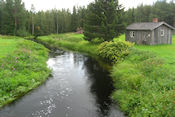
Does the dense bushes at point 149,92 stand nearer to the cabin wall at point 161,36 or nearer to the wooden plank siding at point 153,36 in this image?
the wooden plank siding at point 153,36

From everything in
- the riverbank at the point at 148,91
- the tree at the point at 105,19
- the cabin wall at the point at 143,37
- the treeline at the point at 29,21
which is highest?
the treeline at the point at 29,21

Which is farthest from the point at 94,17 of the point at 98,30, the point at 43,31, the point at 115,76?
the point at 43,31

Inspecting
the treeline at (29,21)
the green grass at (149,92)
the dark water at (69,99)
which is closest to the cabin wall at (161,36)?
the green grass at (149,92)

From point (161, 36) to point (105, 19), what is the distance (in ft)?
38.5

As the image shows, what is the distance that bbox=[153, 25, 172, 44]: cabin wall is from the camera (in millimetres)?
32406

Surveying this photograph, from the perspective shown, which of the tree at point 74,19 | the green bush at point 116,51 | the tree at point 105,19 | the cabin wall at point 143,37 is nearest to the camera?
the green bush at point 116,51

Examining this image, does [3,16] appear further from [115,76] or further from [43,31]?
[115,76]

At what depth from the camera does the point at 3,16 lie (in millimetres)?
66688

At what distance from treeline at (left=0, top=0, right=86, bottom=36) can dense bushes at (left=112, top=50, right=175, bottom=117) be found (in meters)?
55.7

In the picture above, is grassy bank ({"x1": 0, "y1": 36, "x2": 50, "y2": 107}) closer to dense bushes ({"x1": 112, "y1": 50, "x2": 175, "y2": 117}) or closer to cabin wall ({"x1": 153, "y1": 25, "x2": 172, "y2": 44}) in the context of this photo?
dense bushes ({"x1": 112, "y1": 50, "x2": 175, "y2": 117})

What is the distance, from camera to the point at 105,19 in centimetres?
3092

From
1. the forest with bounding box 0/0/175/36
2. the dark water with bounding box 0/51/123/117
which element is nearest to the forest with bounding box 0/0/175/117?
the dark water with bounding box 0/51/123/117

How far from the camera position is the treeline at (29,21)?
64.1 meters

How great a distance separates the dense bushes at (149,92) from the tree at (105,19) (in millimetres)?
16157
